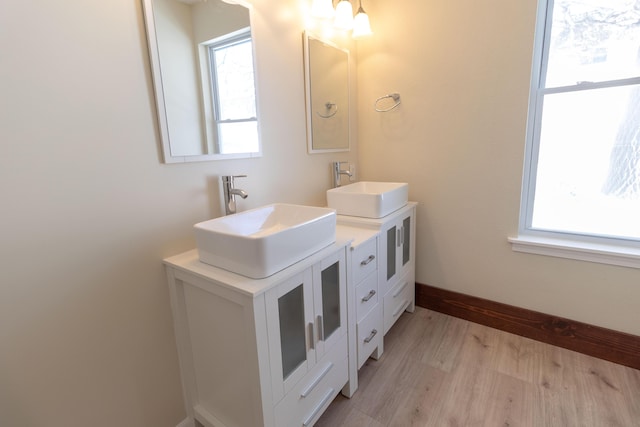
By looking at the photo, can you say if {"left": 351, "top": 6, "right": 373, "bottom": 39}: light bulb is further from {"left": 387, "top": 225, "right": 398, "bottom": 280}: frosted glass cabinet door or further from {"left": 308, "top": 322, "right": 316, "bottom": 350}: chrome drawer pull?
{"left": 308, "top": 322, "right": 316, "bottom": 350}: chrome drawer pull

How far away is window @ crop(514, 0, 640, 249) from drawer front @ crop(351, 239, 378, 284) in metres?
1.01

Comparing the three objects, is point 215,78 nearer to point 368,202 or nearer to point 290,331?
point 368,202

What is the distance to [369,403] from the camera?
4.78 ft

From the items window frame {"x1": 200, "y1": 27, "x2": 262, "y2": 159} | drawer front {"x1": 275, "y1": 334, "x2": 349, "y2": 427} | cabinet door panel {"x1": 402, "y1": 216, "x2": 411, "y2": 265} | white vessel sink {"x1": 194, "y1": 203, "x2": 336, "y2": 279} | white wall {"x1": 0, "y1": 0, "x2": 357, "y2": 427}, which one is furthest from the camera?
cabinet door panel {"x1": 402, "y1": 216, "x2": 411, "y2": 265}

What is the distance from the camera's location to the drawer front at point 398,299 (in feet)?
5.91

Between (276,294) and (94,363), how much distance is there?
674 millimetres

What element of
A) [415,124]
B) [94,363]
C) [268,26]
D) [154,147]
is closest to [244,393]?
[94,363]

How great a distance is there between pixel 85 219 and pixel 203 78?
0.71 metres

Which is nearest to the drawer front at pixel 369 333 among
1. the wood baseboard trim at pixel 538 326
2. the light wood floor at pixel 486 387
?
the light wood floor at pixel 486 387

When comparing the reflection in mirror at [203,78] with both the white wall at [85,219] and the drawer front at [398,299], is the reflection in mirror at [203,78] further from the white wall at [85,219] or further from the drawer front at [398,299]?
the drawer front at [398,299]

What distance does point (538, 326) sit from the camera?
6.05ft

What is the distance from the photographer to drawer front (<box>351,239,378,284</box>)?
1.43 meters

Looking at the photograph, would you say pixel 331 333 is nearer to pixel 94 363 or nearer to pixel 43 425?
pixel 94 363

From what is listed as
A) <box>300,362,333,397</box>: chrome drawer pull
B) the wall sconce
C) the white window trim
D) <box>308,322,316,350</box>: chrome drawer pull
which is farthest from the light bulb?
<box>300,362,333,397</box>: chrome drawer pull
